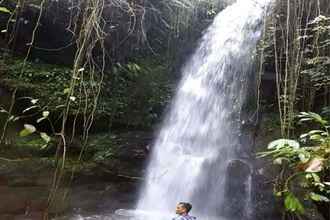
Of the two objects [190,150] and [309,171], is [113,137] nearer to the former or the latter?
[190,150]

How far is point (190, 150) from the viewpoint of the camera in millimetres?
7273

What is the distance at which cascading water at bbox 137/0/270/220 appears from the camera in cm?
650

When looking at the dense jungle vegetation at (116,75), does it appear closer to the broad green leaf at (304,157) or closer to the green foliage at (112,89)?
the green foliage at (112,89)

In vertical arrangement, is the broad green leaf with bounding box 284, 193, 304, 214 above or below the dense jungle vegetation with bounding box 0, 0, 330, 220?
below

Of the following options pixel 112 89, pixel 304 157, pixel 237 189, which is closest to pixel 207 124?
pixel 237 189

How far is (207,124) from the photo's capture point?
758 cm

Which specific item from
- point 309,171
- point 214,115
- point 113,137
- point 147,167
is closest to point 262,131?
point 214,115

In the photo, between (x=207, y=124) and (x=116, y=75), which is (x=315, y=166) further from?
(x=116, y=75)

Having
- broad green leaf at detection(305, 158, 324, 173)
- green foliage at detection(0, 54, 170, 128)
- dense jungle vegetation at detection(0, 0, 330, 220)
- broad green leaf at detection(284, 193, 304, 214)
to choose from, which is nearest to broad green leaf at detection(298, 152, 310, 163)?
broad green leaf at detection(305, 158, 324, 173)

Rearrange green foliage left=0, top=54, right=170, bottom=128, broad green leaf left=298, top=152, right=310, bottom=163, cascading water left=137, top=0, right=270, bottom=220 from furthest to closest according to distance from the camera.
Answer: green foliage left=0, top=54, right=170, bottom=128 → cascading water left=137, top=0, right=270, bottom=220 → broad green leaf left=298, top=152, right=310, bottom=163

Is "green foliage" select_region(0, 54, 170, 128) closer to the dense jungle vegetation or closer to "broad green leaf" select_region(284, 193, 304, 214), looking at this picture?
the dense jungle vegetation

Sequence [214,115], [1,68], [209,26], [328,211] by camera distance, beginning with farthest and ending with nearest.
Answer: [209,26] → [214,115] → [1,68] → [328,211]

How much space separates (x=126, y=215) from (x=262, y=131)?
304 cm

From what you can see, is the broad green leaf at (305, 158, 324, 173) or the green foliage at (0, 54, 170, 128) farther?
the green foliage at (0, 54, 170, 128)
